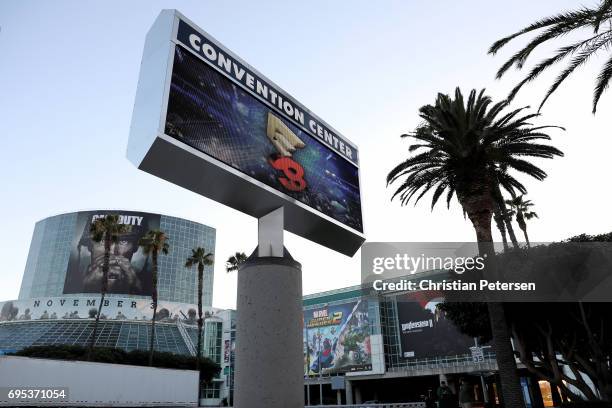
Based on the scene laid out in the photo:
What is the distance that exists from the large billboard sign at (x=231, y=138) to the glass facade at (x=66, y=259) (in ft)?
375

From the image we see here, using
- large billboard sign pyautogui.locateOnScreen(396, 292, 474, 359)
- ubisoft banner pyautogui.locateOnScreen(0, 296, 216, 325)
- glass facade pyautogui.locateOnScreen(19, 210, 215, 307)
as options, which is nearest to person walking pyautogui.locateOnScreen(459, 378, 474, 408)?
large billboard sign pyautogui.locateOnScreen(396, 292, 474, 359)

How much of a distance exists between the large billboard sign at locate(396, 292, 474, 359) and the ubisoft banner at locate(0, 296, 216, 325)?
1628 inches

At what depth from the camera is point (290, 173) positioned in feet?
40.0

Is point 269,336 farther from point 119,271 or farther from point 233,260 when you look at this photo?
point 119,271

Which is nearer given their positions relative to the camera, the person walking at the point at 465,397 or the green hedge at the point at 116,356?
the person walking at the point at 465,397

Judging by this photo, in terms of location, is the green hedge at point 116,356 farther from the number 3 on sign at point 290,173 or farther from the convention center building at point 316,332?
the number 3 on sign at point 290,173

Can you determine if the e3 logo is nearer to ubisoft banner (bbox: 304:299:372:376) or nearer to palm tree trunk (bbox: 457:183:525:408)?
palm tree trunk (bbox: 457:183:525:408)

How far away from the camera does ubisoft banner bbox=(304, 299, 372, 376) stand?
71.3 metres

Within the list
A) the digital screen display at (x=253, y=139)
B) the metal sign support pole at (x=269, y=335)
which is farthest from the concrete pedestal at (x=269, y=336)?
the digital screen display at (x=253, y=139)

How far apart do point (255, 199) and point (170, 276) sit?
11838 cm

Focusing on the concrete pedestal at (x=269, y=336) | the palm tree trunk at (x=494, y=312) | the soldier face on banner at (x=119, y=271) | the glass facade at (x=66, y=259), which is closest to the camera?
the concrete pedestal at (x=269, y=336)

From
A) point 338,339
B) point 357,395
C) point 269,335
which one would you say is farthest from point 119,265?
point 269,335

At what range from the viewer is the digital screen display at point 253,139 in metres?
10.1

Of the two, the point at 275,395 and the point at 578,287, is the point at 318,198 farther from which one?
the point at 578,287
